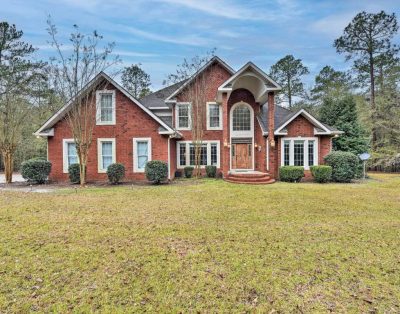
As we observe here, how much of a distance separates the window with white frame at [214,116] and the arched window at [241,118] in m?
1.20

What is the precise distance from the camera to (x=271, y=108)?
1561cm

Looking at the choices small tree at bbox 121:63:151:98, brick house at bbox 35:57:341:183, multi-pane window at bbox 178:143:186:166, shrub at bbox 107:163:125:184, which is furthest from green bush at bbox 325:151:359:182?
small tree at bbox 121:63:151:98

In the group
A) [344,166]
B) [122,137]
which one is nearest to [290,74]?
[344,166]

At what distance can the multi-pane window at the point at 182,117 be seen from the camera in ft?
59.2

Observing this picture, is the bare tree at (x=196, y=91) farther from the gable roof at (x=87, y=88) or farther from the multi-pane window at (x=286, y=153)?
the multi-pane window at (x=286, y=153)

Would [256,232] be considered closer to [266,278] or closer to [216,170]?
[266,278]

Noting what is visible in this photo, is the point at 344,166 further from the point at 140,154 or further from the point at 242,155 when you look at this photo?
the point at 140,154

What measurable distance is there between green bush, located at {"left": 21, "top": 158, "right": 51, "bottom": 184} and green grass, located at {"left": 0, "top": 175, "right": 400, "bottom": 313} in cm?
652

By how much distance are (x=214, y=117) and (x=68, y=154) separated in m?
10.6

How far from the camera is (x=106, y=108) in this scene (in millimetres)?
15320

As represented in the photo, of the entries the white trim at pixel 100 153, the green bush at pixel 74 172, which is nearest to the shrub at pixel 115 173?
the white trim at pixel 100 153

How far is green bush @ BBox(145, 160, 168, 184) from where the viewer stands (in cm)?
1368

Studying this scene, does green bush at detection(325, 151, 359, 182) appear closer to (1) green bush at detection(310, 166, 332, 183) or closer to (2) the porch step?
A: (1) green bush at detection(310, 166, 332, 183)

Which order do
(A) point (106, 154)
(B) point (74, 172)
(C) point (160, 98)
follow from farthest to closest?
(C) point (160, 98), (A) point (106, 154), (B) point (74, 172)
